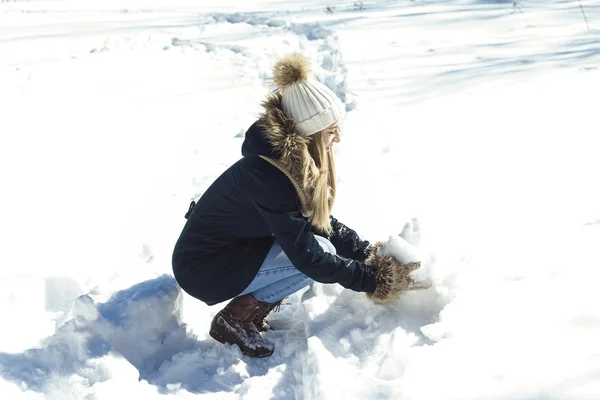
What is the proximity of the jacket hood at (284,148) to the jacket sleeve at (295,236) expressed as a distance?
0.04 meters

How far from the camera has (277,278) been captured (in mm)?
2193

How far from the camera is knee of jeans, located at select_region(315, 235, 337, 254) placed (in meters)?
2.17

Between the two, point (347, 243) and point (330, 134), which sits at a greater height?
point (330, 134)

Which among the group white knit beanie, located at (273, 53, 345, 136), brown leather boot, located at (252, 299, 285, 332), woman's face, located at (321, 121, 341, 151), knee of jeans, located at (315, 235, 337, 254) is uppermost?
white knit beanie, located at (273, 53, 345, 136)

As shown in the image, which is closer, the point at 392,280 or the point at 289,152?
the point at 289,152

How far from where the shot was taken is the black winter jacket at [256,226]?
1885 mm

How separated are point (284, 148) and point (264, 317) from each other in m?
0.76

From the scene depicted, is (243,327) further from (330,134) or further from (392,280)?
(330,134)

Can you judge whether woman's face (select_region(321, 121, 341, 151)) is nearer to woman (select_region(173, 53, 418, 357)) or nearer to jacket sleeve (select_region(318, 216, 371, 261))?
woman (select_region(173, 53, 418, 357))

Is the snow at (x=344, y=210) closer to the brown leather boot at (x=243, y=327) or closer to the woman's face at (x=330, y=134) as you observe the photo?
the brown leather boot at (x=243, y=327)

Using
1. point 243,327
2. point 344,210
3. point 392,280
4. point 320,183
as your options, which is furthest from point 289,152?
point 344,210

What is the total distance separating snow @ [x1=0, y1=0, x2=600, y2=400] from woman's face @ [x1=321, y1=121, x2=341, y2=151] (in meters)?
0.46

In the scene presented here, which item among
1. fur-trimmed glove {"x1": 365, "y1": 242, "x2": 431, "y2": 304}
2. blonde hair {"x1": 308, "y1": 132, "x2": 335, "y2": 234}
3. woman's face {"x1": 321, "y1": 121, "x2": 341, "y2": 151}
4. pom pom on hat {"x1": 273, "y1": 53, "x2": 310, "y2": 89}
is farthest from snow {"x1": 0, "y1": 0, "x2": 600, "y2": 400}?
pom pom on hat {"x1": 273, "y1": 53, "x2": 310, "y2": 89}

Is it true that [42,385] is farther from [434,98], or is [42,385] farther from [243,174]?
[434,98]
